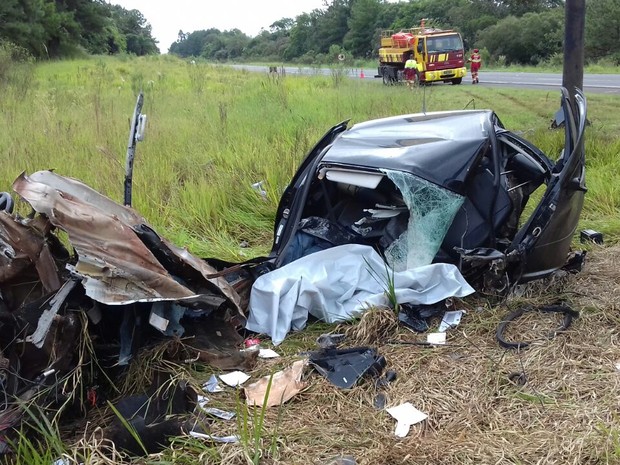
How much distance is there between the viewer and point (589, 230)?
4715 mm

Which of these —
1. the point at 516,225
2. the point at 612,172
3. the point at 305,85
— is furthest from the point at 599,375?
the point at 305,85

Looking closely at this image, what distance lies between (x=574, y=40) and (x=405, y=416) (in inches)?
280

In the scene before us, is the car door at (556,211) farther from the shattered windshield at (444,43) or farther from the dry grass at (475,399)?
the shattered windshield at (444,43)

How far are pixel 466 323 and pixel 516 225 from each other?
2.44 feet

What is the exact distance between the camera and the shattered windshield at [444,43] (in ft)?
71.4

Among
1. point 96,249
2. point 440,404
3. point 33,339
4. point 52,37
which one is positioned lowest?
point 440,404

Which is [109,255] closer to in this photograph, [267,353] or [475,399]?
[267,353]

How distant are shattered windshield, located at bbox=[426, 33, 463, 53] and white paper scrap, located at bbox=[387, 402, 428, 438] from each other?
20752 millimetres

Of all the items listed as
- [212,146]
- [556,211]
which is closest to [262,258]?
[556,211]

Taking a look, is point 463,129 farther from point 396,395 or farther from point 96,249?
point 96,249

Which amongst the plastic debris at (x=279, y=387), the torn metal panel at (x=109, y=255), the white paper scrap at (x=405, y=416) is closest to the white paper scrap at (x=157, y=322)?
the torn metal panel at (x=109, y=255)

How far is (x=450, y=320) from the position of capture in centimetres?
338

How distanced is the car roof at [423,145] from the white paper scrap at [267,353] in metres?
1.16

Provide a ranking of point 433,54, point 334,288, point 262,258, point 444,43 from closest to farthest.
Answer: point 334,288
point 262,258
point 433,54
point 444,43
